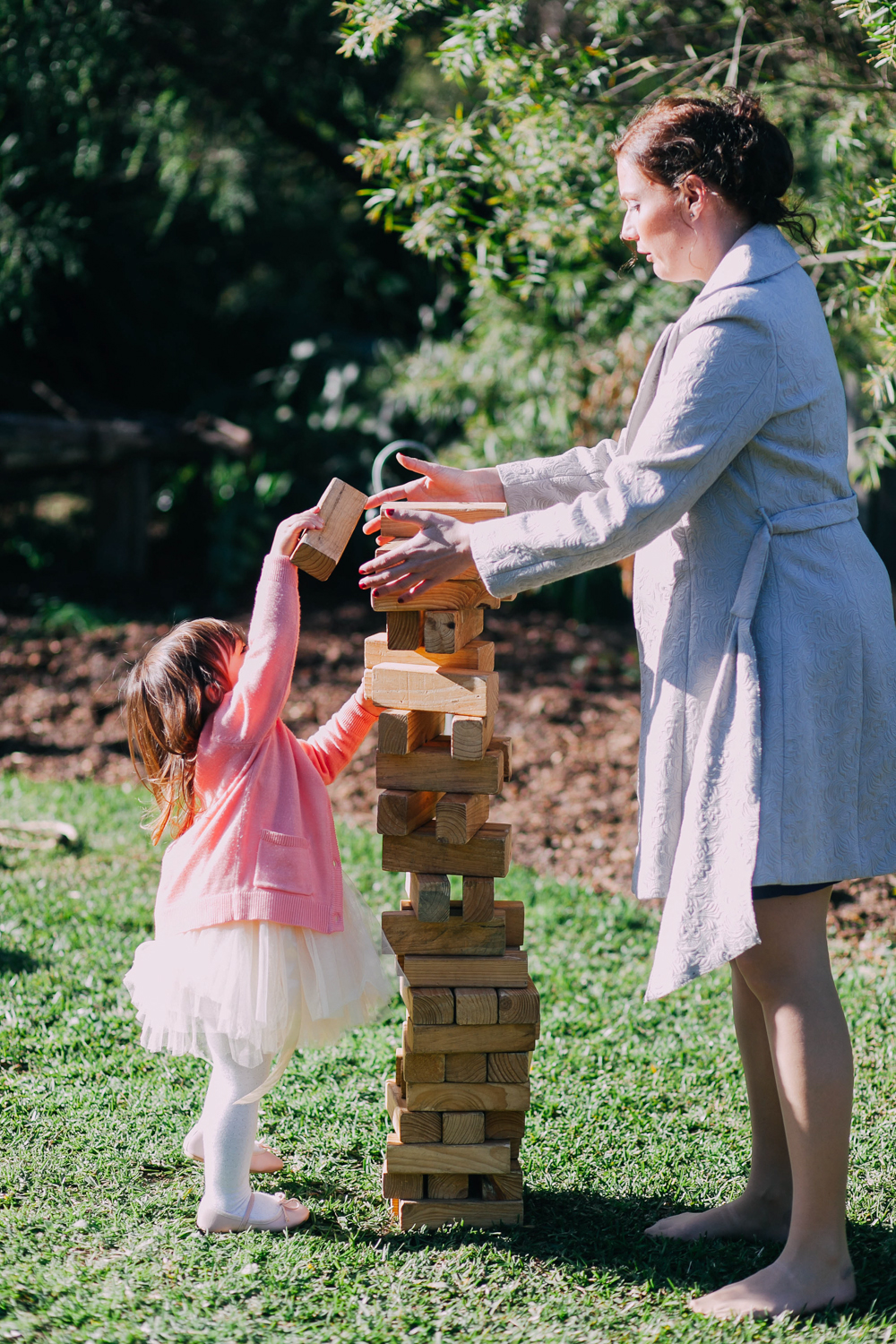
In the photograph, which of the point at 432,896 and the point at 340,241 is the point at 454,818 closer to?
the point at 432,896

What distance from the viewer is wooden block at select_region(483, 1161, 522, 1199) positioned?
2.46 meters

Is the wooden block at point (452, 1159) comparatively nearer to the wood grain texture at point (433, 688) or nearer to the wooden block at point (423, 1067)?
the wooden block at point (423, 1067)

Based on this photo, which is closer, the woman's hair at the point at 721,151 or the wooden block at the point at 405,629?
the woman's hair at the point at 721,151

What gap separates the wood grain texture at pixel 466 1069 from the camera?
245 centimetres

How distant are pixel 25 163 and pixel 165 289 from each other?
6.92ft

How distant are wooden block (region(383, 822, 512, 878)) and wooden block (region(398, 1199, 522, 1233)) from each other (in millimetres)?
652

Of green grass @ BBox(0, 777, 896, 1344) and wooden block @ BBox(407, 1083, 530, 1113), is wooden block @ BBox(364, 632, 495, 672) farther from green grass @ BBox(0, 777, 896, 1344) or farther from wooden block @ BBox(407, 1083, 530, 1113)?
green grass @ BBox(0, 777, 896, 1344)

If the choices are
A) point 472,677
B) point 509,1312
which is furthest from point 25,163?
point 509,1312

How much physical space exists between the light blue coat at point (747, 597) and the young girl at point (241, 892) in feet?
2.07

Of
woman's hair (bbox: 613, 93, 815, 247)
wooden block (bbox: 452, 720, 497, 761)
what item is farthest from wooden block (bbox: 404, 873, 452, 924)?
woman's hair (bbox: 613, 93, 815, 247)

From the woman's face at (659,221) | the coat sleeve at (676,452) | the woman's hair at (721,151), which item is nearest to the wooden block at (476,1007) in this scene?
the coat sleeve at (676,452)

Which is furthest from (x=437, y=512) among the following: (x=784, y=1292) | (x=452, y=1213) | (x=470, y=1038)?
(x=784, y=1292)

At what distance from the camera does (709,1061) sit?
3213mm

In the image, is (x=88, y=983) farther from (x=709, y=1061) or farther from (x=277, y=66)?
(x=277, y=66)
